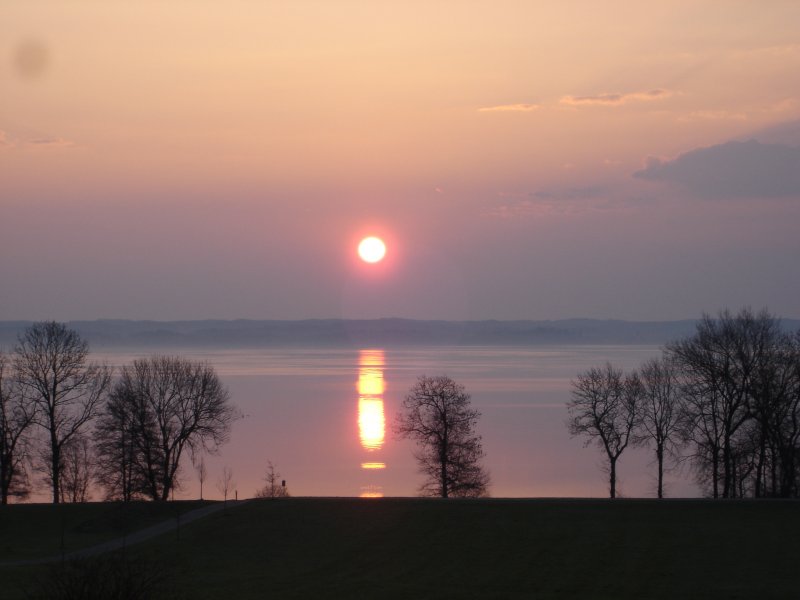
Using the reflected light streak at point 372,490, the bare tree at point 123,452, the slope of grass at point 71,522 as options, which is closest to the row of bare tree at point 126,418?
the bare tree at point 123,452

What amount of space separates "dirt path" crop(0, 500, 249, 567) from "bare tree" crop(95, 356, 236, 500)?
888 centimetres

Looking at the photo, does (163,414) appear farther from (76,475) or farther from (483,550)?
(483,550)

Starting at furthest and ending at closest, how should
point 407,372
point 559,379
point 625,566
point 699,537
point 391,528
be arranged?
point 407,372
point 559,379
point 391,528
point 699,537
point 625,566

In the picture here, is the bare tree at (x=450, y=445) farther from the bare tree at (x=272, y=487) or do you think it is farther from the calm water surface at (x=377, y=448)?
the calm water surface at (x=377, y=448)

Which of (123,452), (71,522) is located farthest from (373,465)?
(71,522)

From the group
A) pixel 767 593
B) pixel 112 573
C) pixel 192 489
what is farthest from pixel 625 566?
pixel 192 489

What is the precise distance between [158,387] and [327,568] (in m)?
27.4

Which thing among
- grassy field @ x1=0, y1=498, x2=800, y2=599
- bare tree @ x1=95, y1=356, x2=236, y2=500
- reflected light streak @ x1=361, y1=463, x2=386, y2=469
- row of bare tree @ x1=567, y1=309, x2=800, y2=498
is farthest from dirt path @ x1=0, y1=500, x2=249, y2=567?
reflected light streak @ x1=361, y1=463, x2=386, y2=469

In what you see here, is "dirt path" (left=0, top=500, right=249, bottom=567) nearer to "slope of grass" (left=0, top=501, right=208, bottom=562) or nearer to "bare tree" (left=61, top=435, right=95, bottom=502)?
"slope of grass" (left=0, top=501, right=208, bottom=562)

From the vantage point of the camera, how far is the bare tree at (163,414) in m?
48.0

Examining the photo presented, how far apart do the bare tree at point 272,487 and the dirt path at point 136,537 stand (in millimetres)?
5518

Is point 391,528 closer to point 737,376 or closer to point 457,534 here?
point 457,534

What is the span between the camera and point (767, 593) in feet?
82.3

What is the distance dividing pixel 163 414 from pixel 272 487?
795 cm
